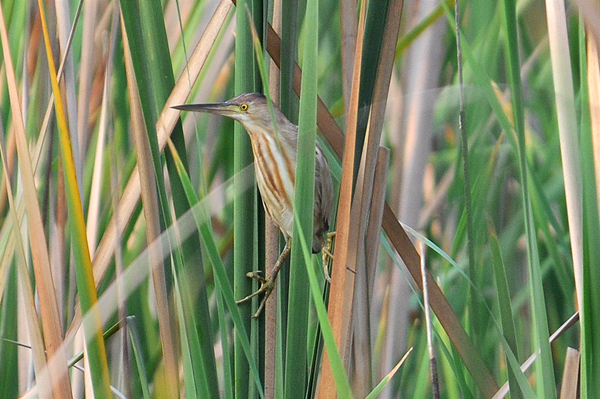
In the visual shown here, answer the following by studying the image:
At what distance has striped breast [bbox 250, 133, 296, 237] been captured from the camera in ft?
3.14

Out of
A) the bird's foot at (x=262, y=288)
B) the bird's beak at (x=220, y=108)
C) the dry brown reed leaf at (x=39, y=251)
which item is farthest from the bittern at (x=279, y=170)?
the dry brown reed leaf at (x=39, y=251)

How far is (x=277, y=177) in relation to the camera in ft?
3.49

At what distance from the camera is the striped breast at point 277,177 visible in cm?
96

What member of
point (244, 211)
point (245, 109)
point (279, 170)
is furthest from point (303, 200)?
point (279, 170)

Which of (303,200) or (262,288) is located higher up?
(303,200)

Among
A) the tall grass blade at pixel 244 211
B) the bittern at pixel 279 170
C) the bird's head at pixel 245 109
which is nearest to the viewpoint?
the tall grass blade at pixel 244 211

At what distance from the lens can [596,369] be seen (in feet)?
1.86

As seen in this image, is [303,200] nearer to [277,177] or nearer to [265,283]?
[265,283]

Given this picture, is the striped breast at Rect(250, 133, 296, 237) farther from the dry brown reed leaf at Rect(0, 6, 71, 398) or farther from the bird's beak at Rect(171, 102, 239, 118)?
the dry brown reed leaf at Rect(0, 6, 71, 398)

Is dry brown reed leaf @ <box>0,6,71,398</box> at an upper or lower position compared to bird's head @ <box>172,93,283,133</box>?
lower

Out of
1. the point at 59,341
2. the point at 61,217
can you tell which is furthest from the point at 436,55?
the point at 59,341

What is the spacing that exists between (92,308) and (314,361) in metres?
0.23

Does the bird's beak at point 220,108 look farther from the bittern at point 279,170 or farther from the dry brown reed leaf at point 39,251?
the dry brown reed leaf at point 39,251

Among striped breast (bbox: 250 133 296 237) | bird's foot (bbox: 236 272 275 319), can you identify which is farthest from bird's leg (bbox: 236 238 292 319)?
striped breast (bbox: 250 133 296 237)
